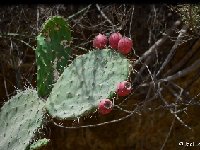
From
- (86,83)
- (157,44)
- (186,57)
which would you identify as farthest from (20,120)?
(186,57)

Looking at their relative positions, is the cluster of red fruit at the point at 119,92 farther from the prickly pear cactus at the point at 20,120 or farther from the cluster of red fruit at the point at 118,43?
the prickly pear cactus at the point at 20,120

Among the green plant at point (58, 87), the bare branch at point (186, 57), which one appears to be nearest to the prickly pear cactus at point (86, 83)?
the green plant at point (58, 87)

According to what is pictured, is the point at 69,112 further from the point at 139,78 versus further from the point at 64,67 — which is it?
the point at 139,78

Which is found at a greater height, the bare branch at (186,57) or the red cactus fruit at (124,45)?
the red cactus fruit at (124,45)

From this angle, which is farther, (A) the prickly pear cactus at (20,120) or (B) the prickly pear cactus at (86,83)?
(A) the prickly pear cactus at (20,120)

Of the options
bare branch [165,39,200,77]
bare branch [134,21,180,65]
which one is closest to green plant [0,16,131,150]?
bare branch [134,21,180,65]

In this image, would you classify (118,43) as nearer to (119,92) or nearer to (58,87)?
(119,92)

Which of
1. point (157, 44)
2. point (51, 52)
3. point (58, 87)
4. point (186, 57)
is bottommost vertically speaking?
point (186, 57)
